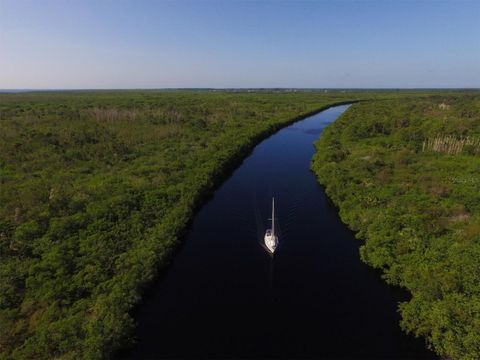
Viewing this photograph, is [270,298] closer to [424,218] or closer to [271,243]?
[271,243]

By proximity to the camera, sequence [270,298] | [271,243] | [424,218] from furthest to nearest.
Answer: [424,218] < [271,243] < [270,298]

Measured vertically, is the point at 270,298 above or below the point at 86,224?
below

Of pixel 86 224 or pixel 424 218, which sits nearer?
pixel 424 218

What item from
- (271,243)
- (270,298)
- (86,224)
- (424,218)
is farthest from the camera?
(86,224)

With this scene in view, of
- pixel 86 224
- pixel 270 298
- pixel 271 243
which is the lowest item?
pixel 270 298

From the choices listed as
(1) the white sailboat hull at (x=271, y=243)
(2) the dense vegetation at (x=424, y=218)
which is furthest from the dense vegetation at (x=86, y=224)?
(2) the dense vegetation at (x=424, y=218)

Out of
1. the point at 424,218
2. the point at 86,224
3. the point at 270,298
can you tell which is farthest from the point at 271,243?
the point at 86,224

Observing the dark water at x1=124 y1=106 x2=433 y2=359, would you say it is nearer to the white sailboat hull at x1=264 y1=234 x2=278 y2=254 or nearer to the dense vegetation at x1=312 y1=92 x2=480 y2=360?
the white sailboat hull at x1=264 y1=234 x2=278 y2=254
